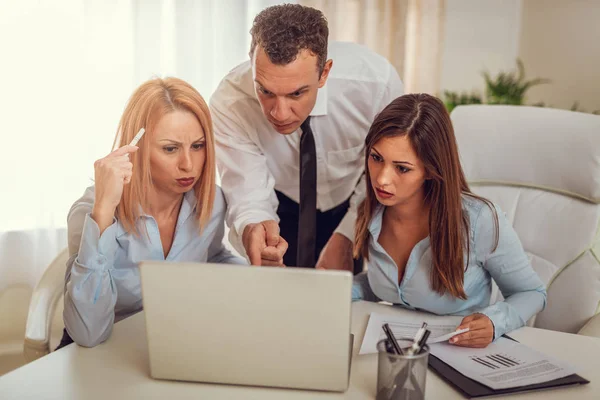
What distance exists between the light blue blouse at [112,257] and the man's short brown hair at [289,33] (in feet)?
1.25

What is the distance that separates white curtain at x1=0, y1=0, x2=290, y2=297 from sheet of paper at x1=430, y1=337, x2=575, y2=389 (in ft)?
5.10

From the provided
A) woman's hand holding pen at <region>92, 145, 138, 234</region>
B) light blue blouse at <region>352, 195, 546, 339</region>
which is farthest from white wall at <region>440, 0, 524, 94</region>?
woman's hand holding pen at <region>92, 145, 138, 234</region>

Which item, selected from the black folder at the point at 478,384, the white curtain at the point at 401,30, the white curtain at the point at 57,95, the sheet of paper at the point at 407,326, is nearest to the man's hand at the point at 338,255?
the sheet of paper at the point at 407,326

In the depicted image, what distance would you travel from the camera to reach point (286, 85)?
1412 millimetres

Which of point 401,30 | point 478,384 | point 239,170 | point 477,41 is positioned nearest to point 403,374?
point 478,384

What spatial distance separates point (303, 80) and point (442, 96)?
2533 mm

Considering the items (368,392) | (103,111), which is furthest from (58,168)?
(368,392)

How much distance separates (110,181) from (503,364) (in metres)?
0.81

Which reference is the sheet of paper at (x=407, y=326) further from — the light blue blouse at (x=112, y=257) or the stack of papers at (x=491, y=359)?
the light blue blouse at (x=112, y=257)

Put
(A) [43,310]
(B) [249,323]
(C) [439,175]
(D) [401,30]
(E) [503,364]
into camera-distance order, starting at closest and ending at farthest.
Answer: (B) [249,323] < (E) [503,364] < (C) [439,175] < (A) [43,310] < (D) [401,30]

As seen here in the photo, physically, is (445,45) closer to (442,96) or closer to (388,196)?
(442,96)

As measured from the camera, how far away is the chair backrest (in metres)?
1.59

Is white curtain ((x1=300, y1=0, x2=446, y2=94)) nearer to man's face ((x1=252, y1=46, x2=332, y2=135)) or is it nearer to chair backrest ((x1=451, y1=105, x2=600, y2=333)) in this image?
chair backrest ((x1=451, y1=105, x2=600, y2=333))

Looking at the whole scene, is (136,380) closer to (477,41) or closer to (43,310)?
(43,310)
